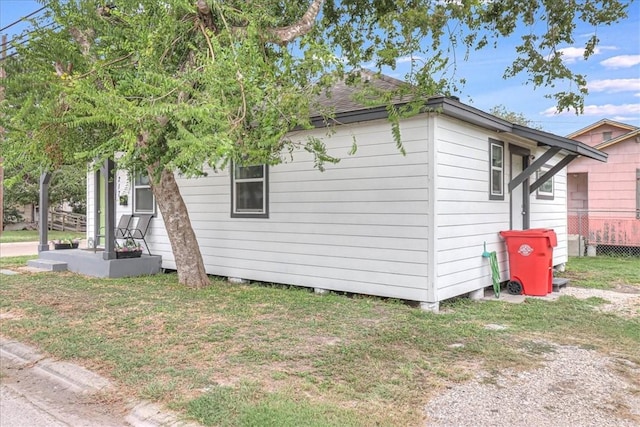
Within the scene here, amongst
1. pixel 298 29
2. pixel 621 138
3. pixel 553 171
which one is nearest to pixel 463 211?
pixel 553 171

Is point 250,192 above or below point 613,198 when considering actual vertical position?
below

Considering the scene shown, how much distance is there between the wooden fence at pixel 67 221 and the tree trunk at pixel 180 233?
1890 cm

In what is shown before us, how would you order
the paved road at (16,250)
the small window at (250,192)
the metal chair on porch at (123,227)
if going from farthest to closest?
the paved road at (16,250) < the metal chair on porch at (123,227) < the small window at (250,192)

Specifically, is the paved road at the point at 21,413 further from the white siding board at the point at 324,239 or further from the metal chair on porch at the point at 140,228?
the metal chair on porch at the point at 140,228

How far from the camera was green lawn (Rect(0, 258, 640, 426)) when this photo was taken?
3100mm

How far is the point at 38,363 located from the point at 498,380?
374 cm

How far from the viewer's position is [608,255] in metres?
12.6

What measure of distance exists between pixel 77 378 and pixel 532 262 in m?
6.04

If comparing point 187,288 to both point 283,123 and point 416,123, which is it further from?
point 416,123

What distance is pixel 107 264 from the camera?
836 cm

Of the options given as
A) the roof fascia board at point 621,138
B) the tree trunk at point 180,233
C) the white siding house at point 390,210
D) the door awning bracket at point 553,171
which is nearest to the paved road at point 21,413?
the white siding house at point 390,210

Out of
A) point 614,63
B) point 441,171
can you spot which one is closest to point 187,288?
point 441,171

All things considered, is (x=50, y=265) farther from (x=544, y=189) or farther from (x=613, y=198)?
(x=613, y=198)

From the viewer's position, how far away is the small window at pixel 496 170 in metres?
7.25
